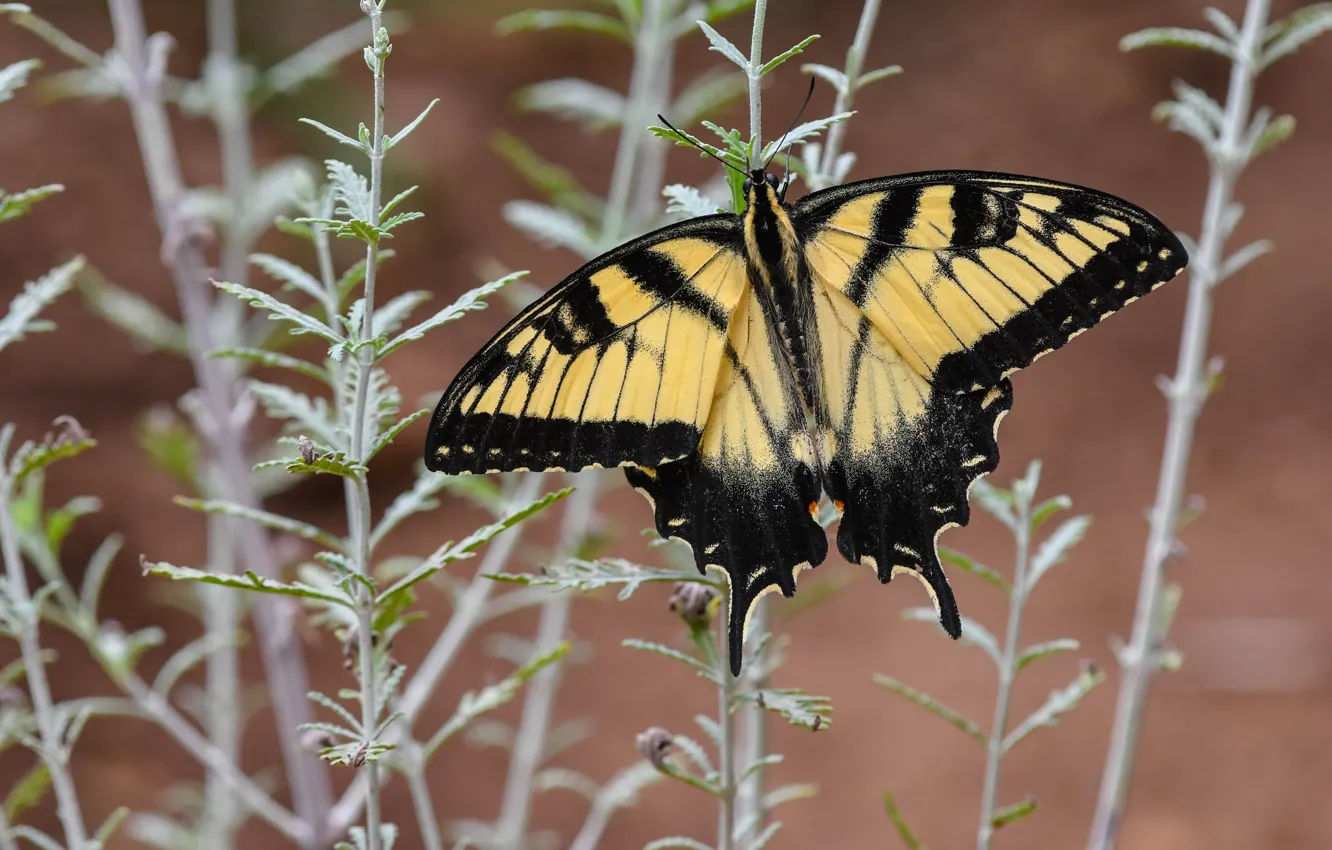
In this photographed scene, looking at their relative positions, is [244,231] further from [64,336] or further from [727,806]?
[64,336]

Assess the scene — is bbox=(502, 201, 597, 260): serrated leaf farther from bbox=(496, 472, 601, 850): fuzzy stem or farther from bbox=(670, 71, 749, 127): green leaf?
bbox=(496, 472, 601, 850): fuzzy stem

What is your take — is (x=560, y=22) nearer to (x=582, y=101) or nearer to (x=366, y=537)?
(x=582, y=101)

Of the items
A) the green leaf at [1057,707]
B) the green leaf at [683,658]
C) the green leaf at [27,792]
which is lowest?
the green leaf at [27,792]

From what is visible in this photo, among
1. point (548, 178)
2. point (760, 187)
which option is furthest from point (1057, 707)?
point (548, 178)

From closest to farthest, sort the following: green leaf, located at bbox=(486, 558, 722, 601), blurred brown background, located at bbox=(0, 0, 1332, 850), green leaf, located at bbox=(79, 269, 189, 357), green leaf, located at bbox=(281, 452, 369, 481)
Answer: green leaf, located at bbox=(281, 452, 369, 481) < green leaf, located at bbox=(486, 558, 722, 601) < green leaf, located at bbox=(79, 269, 189, 357) < blurred brown background, located at bbox=(0, 0, 1332, 850)

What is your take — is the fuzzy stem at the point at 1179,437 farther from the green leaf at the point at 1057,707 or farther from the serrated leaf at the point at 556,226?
the serrated leaf at the point at 556,226

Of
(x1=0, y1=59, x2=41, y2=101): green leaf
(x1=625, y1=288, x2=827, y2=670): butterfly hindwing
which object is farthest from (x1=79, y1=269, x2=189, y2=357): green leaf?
(x1=625, y1=288, x2=827, y2=670): butterfly hindwing

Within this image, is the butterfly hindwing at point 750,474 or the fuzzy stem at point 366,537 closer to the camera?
the fuzzy stem at point 366,537

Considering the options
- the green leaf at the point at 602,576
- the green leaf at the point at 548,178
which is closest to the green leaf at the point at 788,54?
the green leaf at the point at 602,576
